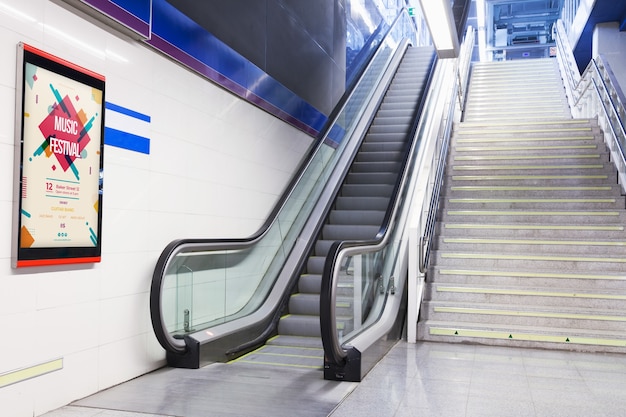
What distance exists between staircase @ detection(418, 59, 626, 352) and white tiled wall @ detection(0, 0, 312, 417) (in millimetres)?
2312

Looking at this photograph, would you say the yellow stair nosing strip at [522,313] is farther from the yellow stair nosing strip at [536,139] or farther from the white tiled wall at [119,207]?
the yellow stair nosing strip at [536,139]

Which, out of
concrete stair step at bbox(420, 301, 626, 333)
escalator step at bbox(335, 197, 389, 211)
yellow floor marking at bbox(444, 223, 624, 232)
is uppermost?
escalator step at bbox(335, 197, 389, 211)

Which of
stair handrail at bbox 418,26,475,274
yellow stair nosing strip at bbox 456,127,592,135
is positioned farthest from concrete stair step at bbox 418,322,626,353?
yellow stair nosing strip at bbox 456,127,592,135

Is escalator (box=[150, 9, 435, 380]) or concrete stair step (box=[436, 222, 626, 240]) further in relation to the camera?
concrete stair step (box=[436, 222, 626, 240])

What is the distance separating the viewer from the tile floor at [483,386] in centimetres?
346

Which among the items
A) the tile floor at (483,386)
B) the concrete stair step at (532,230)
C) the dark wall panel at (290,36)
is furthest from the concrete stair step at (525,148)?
the tile floor at (483,386)

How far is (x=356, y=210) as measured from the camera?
7383 mm

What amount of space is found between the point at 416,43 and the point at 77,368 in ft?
44.1

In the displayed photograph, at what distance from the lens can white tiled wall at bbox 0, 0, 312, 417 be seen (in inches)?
127

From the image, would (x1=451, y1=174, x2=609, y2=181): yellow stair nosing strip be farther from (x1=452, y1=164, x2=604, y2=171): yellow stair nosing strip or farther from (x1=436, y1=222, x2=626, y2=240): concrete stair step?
(x1=436, y1=222, x2=626, y2=240): concrete stair step

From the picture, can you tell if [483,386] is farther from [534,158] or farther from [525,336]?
[534,158]

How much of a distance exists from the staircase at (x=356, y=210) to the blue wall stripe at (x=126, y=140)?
1.72 meters

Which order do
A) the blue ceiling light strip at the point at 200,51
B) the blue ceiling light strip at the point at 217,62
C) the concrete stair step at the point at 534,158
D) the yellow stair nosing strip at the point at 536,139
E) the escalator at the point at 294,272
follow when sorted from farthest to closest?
the yellow stair nosing strip at the point at 536,139
the concrete stair step at the point at 534,158
the blue ceiling light strip at the point at 217,62
the escalator at the point at 294,272
the blue ceiling light strip at the point at 200,51

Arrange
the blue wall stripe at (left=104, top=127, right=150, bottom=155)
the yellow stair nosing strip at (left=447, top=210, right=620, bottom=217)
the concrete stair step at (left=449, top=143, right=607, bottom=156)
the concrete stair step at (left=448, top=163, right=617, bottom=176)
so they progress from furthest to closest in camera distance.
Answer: the concrete stair step at (left=449, top=143, right=607, bottom=156)
the concrete stair step at (left=448, top=163, right=617, bottom=176)
the yellow stair nosing strip at (left=447, top=210, right=620, bottom=217)
the blue wall stripe at (left=104, top=127, right=150, bottom=155)
